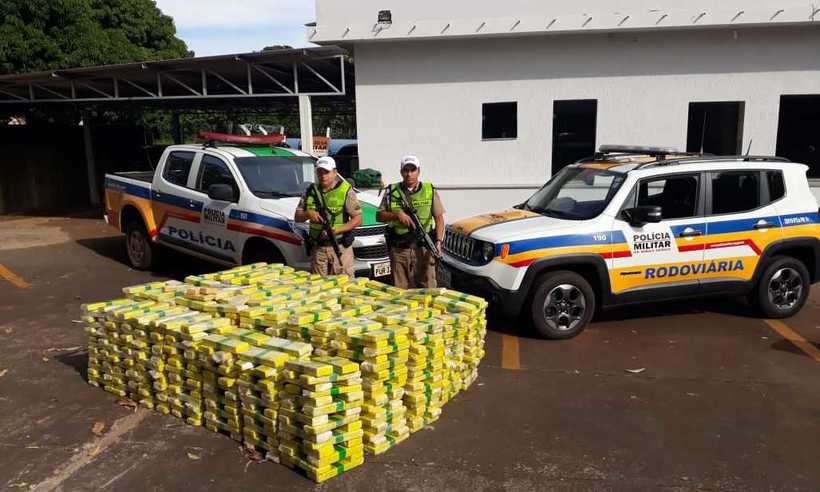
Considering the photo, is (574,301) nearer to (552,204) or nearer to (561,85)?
(552,204)

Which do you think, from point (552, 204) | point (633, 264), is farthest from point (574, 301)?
point (552, 204)

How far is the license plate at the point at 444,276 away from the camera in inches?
264

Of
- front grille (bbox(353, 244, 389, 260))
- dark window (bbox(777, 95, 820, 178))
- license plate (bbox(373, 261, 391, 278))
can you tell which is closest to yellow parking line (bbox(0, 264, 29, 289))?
front grille (bbox(353, 244, 389, 260))

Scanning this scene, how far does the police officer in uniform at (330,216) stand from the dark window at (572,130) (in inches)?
247

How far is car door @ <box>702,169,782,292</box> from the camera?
660 cm

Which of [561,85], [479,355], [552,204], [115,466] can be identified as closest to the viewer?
[115,466]

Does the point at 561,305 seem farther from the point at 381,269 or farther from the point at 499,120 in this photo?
the point at 499,120

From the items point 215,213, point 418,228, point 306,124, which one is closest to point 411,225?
point 418,228

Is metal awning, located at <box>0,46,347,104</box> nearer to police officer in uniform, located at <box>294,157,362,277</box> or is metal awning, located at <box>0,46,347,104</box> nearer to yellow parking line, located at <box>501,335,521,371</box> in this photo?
police officer in uniform, located at <box>294,157,362,277</box>

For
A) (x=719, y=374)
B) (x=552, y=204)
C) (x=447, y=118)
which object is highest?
(x=447, y=118)

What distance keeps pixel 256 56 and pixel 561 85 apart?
561 cm

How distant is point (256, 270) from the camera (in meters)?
6.17

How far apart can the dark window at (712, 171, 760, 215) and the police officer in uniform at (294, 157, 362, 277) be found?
12.2ft

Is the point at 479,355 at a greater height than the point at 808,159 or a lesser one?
lesser
